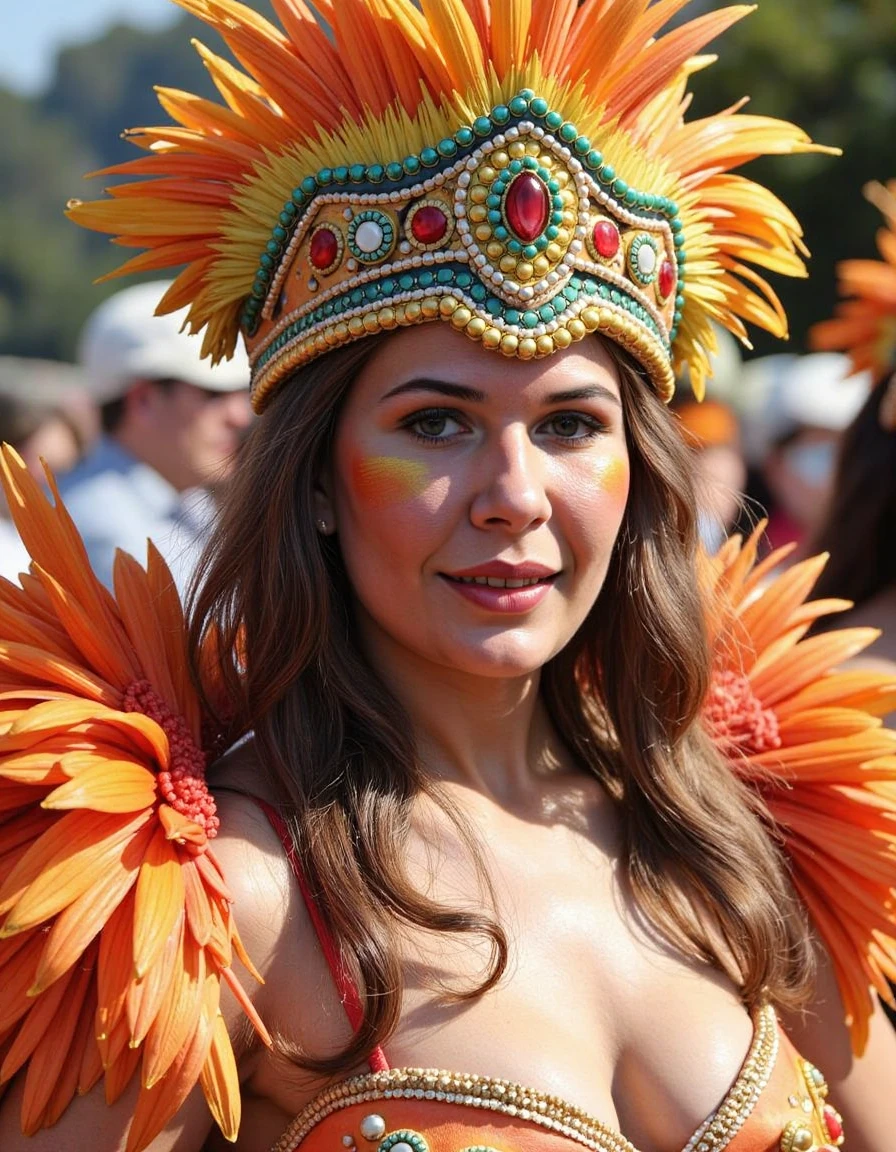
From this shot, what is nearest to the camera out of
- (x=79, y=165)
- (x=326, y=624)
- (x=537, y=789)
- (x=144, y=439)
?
(x=326, y=624)

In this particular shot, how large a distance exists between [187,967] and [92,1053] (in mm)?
172

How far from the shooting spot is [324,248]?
2.38 m

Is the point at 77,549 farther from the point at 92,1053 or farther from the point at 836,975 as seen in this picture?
the point at 836,975

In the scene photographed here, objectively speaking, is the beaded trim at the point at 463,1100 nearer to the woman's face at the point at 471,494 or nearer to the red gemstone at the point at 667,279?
the woman's face at the point at 471,494

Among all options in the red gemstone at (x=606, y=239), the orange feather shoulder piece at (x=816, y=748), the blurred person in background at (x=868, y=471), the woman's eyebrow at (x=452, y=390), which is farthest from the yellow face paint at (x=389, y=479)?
the blurred person in background at (x=868, y=471)

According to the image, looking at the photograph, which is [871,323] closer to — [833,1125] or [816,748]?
[816,748]

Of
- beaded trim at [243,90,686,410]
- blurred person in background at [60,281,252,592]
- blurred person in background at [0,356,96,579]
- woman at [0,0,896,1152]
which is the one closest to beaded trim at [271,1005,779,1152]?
woman at [0,0,896,1152]

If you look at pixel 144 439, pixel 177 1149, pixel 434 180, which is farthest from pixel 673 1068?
pixel 144 439

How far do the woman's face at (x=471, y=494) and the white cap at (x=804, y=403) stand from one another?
181 inches

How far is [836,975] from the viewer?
8.74 ft

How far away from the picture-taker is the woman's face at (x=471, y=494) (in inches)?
90.6

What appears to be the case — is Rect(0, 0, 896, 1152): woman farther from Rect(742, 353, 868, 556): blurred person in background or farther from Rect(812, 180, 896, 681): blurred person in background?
Rect(742, 353, 868, 556): blurred person in background

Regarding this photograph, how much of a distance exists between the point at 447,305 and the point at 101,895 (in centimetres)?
94

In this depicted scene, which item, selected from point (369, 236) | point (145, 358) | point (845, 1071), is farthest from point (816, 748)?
point (145, 358)
